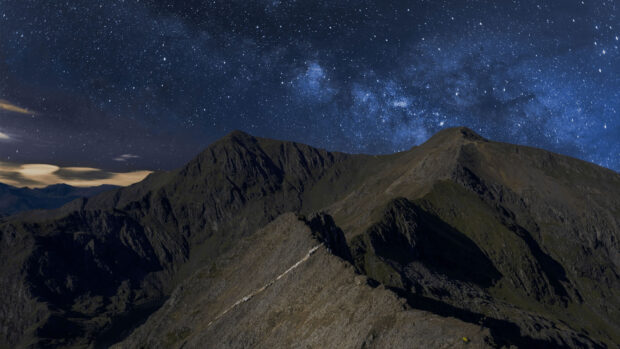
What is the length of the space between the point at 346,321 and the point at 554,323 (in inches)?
5999

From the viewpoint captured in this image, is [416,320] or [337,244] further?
[337,244]

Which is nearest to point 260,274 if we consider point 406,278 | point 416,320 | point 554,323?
point 416,320

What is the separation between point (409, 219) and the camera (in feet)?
566

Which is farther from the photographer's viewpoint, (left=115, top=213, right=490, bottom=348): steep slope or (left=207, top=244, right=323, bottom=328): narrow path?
(left=207, top=244, right=323, bottom=328): narrow path

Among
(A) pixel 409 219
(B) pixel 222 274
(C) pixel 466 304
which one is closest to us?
(B) pixel 222 274

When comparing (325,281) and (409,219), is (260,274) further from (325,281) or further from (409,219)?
(409,219)

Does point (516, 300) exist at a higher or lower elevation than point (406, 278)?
lower

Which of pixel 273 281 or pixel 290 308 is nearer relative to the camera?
pixel 290 308

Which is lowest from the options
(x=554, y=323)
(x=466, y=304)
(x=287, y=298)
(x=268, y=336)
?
(x=554, y=323)

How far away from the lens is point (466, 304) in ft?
478

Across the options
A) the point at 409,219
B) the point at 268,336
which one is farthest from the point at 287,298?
the point at 409,219

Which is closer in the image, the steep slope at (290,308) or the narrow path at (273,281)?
the steep slope at (290,308)

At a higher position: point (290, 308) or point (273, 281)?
point (273, 281)

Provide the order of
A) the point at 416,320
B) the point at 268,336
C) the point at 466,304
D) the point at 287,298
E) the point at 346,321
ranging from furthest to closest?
the point at 466,304 → the point at 287,298 → the point at 268,336 → the point at 346,321 → the point at 416,320
